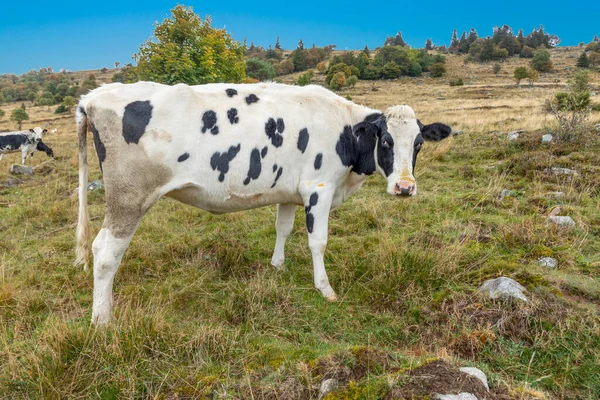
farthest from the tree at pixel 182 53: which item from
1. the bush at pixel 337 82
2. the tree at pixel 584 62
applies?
the tree at pixel 584 62

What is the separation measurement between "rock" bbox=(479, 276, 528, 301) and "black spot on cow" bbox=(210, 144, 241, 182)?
3.03 m

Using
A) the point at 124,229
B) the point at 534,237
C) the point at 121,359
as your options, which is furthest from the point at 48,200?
the point at 534,237

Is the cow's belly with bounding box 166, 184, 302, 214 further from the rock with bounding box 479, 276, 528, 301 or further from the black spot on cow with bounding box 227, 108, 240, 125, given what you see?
the rock with bounding box 479, 276, 528, 301

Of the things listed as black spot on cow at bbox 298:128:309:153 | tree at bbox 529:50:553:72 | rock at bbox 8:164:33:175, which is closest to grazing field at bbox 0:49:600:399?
black spot on cow at bbox 298:128:309:153

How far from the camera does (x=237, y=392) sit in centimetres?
238

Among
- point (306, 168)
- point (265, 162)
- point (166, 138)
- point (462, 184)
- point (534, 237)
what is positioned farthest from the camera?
point (462, 184)

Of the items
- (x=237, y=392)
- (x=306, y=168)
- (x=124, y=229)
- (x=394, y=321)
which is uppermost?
(x=306, y=168)

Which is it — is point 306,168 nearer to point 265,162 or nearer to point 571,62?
point 265,162

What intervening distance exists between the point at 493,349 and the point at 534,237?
2.57 meters

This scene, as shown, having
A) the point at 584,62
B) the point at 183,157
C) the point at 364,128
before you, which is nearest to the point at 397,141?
the point at 364,128

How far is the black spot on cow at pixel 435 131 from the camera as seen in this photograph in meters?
4.60

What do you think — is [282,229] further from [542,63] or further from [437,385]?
[542,63]

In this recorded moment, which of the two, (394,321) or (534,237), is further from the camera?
(534,237)

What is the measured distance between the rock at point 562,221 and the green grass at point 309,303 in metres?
0.13
